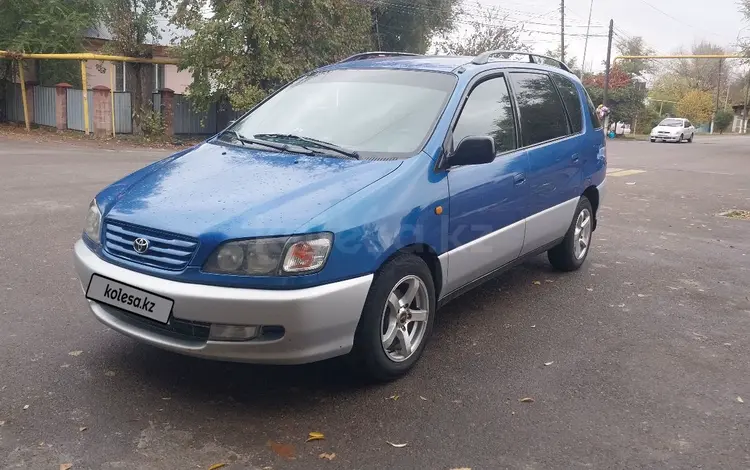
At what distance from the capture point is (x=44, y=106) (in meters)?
22.2

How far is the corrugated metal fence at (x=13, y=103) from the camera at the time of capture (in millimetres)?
23203

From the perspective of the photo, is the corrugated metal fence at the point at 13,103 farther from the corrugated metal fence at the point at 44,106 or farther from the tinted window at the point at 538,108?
the tinted window at the point at 538,108

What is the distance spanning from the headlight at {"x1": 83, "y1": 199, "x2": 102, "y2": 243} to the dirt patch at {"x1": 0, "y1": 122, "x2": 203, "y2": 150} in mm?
15552

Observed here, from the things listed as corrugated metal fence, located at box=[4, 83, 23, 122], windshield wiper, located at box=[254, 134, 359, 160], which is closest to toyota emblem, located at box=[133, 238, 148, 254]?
windshield wiper, located at box=[254, 134, 359, 160]

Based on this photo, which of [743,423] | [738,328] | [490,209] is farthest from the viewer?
[738,328]

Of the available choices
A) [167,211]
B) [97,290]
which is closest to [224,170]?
[167,211]

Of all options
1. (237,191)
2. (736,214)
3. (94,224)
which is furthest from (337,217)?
(736,214)

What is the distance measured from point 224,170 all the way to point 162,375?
1199 mm

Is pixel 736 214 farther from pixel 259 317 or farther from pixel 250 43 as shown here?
pixel 250 43

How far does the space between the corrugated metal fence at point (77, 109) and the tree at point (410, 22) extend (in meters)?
12.0

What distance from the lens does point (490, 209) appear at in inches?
179

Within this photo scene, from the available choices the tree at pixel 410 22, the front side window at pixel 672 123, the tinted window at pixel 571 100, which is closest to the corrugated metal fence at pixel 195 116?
the tree at pixel 410 22

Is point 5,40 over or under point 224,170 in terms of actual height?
over

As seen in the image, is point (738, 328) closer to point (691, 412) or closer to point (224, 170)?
point (691, 412)
